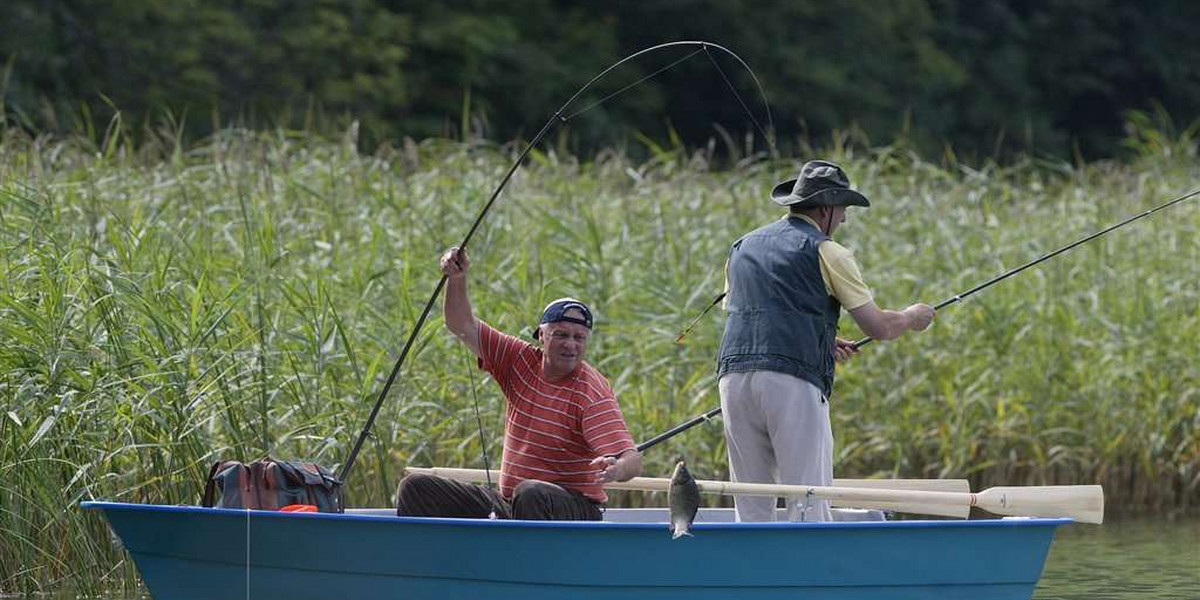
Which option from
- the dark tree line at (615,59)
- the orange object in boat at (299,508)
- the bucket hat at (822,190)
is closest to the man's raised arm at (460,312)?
the orange object in boat at (299,508)

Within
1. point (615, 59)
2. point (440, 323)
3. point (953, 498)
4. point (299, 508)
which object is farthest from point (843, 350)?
point (615, 59)

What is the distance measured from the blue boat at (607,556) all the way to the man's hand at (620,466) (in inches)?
5.5

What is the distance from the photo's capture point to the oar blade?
6605mm

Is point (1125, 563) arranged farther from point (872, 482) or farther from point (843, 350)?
point (843, 350)

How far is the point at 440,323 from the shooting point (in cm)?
861

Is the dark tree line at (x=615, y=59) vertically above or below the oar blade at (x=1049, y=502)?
above

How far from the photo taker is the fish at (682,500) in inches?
250

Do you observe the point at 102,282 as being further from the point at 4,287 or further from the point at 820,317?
the point at 820,317

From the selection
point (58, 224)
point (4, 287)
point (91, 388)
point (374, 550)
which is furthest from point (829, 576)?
point (58, 224)

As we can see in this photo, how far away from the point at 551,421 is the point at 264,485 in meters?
0.89

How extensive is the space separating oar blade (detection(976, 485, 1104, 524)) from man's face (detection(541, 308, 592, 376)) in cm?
126

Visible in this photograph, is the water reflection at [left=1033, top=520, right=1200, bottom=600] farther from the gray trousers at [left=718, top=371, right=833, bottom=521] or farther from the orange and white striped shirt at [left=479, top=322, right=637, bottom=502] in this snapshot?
the orange and white striped shirt at [left=479, top=322, right=637, bottom=502]

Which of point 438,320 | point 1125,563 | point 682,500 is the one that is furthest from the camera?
point 1125,563

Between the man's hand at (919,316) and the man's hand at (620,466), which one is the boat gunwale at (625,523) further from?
the man's hand at (919,316)
